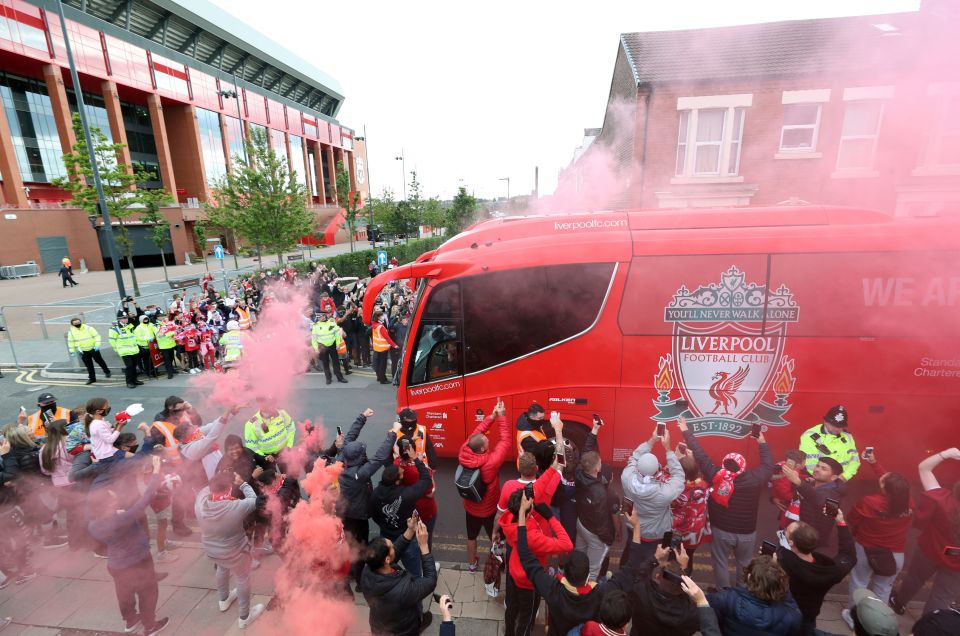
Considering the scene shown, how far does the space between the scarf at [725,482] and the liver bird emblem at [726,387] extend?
169cm

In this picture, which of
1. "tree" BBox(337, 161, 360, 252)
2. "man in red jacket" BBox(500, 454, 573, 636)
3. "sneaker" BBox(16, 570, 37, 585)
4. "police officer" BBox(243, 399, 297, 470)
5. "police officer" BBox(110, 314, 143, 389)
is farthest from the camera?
"tree" BBox(337, 161, 360, 252)

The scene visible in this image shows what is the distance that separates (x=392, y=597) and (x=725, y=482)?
2707mm

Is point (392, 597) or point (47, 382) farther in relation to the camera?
point (47, 382)

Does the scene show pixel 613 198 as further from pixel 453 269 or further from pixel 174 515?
pixel 174 515

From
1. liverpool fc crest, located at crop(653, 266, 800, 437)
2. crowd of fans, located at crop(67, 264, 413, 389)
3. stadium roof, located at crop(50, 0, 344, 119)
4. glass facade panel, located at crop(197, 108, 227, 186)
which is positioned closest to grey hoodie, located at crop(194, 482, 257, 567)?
liverpool fc crest, located at crop(653, 266, 800, 437)

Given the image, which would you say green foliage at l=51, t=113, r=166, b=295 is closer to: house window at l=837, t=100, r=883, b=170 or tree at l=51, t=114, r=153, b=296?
tree at l=51, t=114, r=153, b=296

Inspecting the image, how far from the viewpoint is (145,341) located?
9.67 meters

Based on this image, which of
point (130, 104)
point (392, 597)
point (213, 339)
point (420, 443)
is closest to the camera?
point (392, 597)

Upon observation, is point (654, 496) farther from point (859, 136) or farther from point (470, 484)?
point (859, 136)

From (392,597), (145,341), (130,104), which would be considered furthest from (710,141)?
(130,104)

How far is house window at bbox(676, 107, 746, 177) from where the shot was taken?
11320 mm

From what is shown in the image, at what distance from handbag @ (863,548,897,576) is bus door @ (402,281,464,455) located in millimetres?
4134

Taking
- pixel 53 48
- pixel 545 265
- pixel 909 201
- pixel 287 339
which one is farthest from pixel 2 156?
pixel 909 201

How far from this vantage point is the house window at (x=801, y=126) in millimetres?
10539
